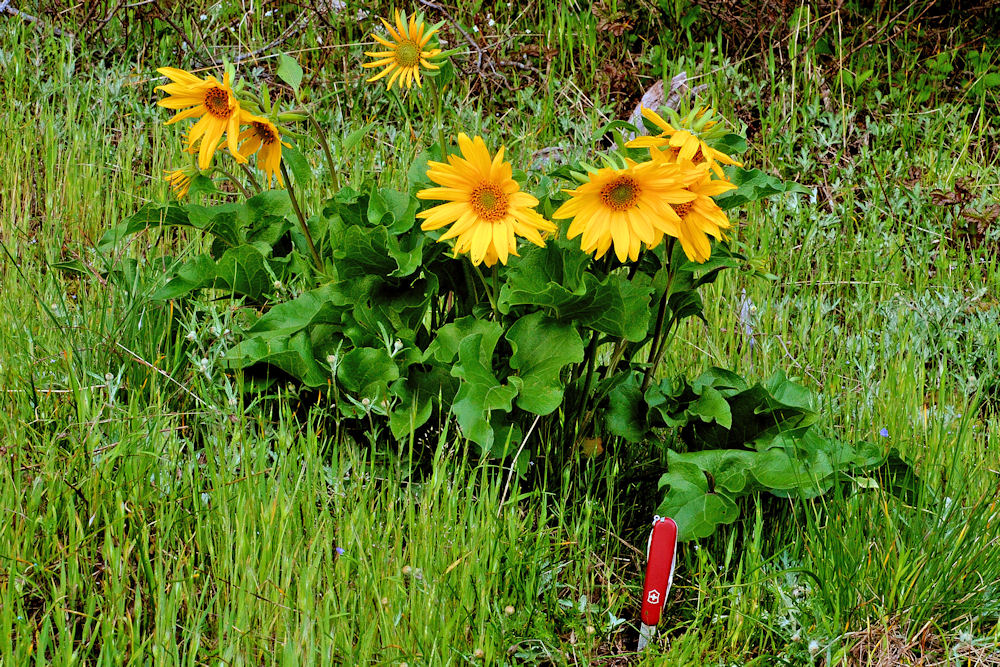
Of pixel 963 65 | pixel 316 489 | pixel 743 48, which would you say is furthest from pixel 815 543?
pixel 963 65

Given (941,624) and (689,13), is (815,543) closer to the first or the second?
(941,624)

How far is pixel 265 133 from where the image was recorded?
202cm

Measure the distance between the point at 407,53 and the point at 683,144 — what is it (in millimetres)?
622

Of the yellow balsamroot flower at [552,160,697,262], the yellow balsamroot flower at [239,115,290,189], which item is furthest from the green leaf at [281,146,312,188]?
the yellow balsamroot flower at [552,160,697,262]

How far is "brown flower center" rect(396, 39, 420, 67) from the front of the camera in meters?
1.95

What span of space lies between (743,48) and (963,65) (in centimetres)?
112

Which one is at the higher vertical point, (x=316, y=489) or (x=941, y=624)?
(x=316, y=489)

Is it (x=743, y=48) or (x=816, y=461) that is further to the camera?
(x=743, y=48)

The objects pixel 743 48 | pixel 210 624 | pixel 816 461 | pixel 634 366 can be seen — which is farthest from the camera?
pixel 743 48

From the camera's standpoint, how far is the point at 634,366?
7.13 feet

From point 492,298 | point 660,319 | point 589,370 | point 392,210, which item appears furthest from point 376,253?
point 660,319

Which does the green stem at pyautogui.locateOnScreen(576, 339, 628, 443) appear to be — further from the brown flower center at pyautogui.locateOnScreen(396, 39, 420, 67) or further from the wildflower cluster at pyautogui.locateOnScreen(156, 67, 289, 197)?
the wildflower cluster at pyautogui.locateOnScreen(156, 67, 289, 197)

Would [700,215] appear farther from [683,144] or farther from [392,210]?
[392,210]

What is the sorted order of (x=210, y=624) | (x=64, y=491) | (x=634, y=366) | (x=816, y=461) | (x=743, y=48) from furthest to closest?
(x=743, y=48) → (x=634, y=366) → (x=816, y=461) → (x=64, y=491) → (x=210, y=624)
